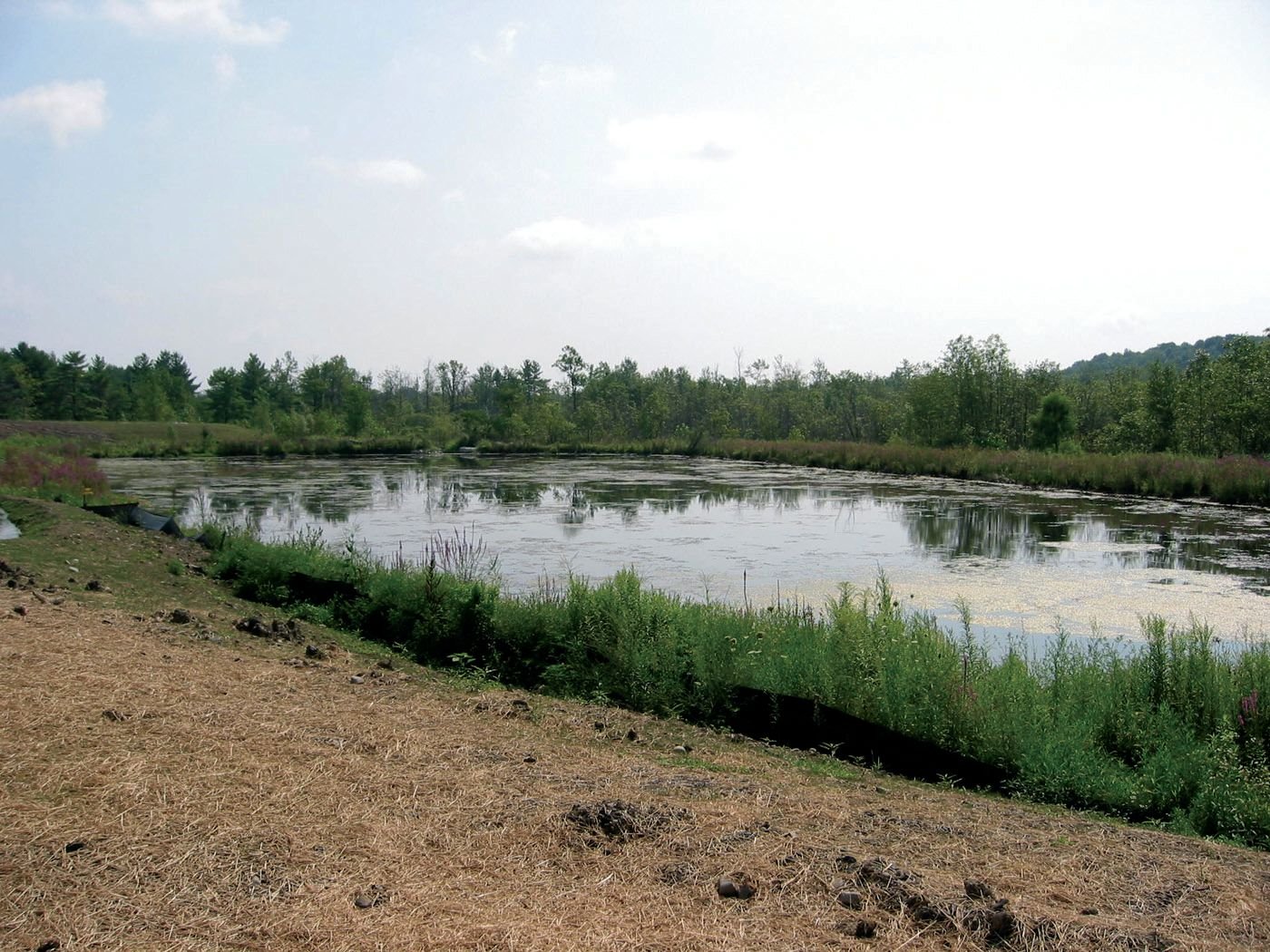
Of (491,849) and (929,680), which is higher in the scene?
(491,849)

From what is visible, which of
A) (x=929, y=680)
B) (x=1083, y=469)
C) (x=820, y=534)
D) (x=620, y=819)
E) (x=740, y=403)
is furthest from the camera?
(x=740, y=403)

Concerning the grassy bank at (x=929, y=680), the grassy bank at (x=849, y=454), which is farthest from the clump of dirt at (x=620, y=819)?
the grassy bank at (x=849, y=454)

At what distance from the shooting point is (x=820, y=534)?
1728cm

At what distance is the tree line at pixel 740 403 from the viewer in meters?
31.6

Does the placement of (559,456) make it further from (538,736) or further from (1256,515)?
(538,736)

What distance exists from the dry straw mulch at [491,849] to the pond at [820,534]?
489 centimetres

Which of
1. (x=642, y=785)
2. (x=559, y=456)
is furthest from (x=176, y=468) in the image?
(x=642, y=785)

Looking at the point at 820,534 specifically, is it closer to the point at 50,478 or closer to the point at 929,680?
the point at 929,680

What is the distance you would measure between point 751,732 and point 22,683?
14.9ft

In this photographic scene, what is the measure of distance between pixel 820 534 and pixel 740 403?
45991 millimetres

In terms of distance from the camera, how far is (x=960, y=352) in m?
44.7

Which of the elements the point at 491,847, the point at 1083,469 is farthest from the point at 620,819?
the point at 1083,469

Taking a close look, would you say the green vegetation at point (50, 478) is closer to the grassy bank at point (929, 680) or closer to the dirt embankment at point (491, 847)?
the grassy bank at point (929, 680)

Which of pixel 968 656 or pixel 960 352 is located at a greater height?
pixel 960 352
